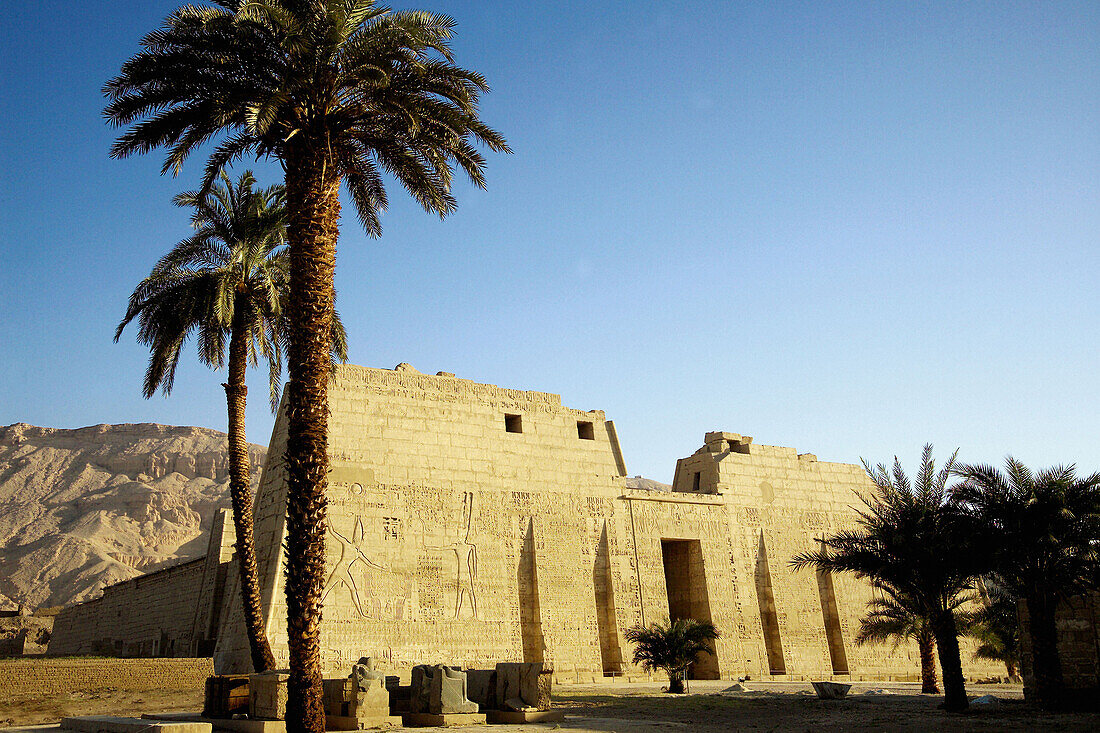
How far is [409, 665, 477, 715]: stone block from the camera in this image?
11211 millimetres

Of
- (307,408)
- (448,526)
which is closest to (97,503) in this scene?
(448,526)

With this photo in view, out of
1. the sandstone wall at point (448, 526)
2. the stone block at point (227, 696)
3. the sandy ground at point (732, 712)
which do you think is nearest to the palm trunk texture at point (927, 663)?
the sandy ground at point (732, 712)

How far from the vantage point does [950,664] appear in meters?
13.5

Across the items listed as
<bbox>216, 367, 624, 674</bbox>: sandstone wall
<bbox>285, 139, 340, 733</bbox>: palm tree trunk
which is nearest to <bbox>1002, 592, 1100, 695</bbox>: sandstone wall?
<bbox>216, 367, 624, 674</bbox>: sandstone wall

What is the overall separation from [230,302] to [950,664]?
46.1 ft

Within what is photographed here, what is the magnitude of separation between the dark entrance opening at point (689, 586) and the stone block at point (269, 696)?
1494 cm

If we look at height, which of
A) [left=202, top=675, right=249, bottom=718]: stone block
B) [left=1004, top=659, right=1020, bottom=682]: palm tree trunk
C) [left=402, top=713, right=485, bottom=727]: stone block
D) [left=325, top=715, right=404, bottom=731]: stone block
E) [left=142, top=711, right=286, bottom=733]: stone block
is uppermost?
[left=202, top=675, right=249, bottom=718]: stone block

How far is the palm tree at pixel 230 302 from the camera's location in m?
14.8

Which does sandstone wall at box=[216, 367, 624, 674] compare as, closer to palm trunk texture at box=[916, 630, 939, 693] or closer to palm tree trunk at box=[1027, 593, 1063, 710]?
palm trunk texture at box=[916, 630, 939, 693]

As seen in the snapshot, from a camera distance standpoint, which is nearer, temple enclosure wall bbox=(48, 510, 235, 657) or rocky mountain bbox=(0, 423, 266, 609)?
temple enclosure wall bbox=(48, 510, 235, 657)

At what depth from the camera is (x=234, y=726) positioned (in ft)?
33.3

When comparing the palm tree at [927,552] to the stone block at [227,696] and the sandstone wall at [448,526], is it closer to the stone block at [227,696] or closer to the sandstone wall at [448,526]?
the sandstone wall at [448,526]

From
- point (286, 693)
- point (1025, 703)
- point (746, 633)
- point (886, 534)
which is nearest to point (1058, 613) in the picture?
point (1025, 703)

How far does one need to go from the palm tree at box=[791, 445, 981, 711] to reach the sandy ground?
114cm
